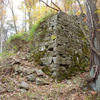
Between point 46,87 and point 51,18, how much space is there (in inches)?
156

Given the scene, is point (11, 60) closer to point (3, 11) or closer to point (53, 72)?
point (53, 72)

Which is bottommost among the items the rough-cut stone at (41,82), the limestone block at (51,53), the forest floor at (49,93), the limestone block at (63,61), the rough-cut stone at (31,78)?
the forest floor at (49,93)

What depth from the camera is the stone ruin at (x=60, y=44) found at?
5.27 m

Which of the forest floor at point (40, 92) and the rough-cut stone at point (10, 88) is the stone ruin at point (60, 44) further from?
the rough-cut stone at point (10, 88)

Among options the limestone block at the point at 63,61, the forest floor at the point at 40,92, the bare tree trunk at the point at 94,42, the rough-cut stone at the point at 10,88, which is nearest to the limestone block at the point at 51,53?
the limestone block at the point at 63,61

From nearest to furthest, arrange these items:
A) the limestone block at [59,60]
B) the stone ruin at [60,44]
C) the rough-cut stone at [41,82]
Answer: the rough-cut stone at [41,82]
the limestone block at [59,60]
the stone ruin at [60,44]

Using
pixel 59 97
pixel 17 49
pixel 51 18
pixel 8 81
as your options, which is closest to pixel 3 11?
pixel 17 49

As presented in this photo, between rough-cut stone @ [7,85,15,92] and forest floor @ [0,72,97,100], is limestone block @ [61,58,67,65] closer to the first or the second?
forest floor @ [0,72,97,100]

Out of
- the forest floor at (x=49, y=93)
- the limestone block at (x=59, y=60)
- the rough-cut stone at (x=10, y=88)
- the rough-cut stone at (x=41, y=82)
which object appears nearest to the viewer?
the forest floor at (x=49, y=93)

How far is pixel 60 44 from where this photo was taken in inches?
219

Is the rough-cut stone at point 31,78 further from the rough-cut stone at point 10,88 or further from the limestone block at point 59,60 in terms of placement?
the limestone block at point 59,60

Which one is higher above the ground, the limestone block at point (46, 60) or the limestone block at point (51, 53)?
the limestone block at point (51, 53)

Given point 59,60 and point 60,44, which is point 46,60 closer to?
point 59,60

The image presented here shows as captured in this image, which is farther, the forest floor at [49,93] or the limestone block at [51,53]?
the limestone block at [51,53]
